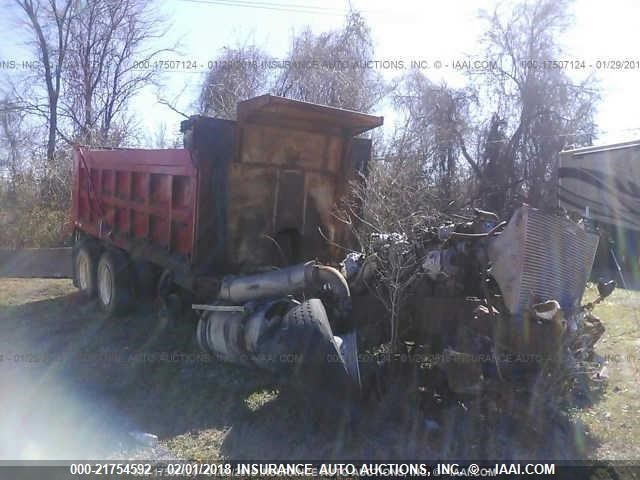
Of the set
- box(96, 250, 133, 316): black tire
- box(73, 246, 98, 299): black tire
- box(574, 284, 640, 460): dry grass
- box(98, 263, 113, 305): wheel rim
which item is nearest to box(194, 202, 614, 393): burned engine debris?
box(574, 284, 640, 460): dry grass

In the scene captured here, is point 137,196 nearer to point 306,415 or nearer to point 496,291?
point 306,415

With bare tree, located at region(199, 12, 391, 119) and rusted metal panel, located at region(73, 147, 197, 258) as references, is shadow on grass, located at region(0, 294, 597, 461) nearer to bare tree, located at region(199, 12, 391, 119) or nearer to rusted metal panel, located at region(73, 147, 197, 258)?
rusted metal panel, located at region(73, 147, 197, 258)

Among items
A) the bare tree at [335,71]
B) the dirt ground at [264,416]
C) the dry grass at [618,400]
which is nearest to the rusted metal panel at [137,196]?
the dirt ground at [264,416]

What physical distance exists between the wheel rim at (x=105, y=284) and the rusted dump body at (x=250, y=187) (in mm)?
842

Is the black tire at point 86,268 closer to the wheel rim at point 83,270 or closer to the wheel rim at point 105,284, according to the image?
the wheel rim at point 83,270

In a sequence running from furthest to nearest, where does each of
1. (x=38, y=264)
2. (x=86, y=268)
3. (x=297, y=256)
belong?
(x=38, y=264) < (x=86, y=268) < (x=297, y=256)

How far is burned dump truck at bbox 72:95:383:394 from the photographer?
15.7 feet

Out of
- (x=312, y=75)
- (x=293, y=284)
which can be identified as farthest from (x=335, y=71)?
(x=293, y=284)

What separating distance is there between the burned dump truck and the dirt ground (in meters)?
0.33

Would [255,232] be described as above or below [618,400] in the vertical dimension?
above

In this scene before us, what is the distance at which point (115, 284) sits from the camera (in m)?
7.86

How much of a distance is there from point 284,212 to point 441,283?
2.11 metres

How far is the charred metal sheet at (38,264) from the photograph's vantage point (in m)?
12.6

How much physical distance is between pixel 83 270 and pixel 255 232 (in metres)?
4.35
